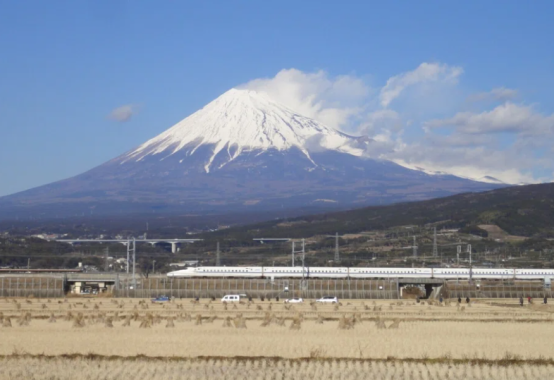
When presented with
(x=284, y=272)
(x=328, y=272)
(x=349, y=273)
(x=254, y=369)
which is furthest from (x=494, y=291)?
(x=254, y=369)

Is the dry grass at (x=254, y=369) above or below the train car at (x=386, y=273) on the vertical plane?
below

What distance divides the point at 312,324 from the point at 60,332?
10.8 m

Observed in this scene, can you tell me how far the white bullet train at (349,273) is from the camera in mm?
102625

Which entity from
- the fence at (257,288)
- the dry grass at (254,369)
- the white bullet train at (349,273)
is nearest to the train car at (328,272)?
the white bullet train at (349,273)

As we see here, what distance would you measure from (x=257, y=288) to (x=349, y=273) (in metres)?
21.8

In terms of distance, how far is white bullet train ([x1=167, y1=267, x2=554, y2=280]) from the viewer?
102625 mm

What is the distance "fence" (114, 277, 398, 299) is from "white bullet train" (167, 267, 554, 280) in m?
13.4

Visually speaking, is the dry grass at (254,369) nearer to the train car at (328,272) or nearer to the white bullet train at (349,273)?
the white bullet train at (349,273)

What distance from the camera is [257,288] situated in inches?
3342

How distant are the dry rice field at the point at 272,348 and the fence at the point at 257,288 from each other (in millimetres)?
32314

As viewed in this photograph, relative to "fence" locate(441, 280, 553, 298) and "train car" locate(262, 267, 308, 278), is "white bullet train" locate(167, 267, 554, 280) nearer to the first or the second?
"train car" locate(262, 267, 308, 278)

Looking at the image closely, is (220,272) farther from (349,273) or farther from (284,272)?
(349,273)

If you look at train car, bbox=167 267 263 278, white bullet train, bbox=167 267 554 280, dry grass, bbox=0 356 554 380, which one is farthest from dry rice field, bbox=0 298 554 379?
white bullet train, bbox=167 267 554 280

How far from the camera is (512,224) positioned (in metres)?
168
